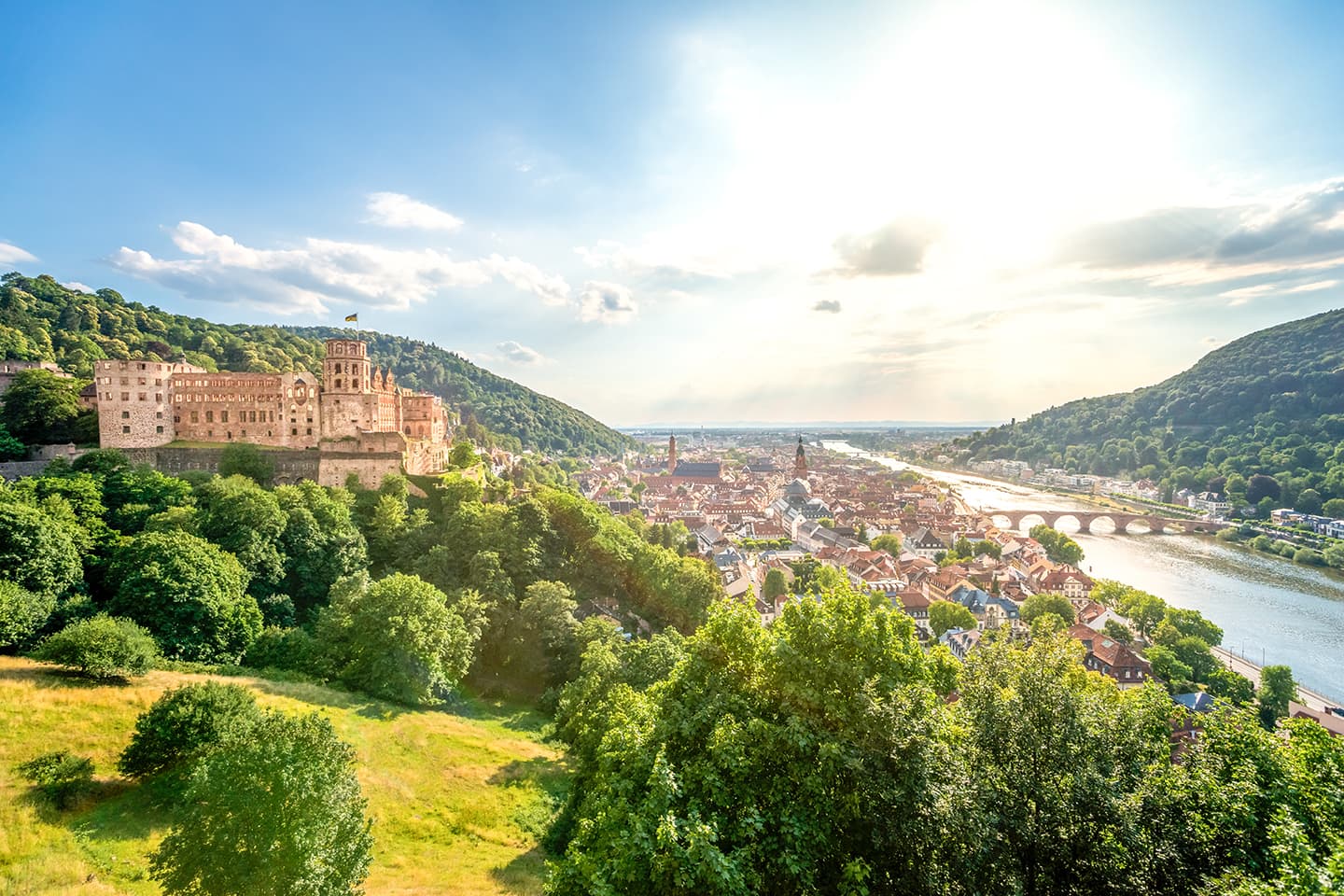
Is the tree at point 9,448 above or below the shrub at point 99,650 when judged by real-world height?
above

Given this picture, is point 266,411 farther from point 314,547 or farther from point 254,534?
point 254,534

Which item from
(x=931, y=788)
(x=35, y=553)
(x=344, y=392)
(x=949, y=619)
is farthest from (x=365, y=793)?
(x=949, y=619)

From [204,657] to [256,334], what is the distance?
301 ft

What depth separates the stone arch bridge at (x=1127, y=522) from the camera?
324 ft

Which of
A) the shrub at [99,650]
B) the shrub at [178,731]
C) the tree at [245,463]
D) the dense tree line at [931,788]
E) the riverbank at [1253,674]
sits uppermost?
the tree at [245,463]

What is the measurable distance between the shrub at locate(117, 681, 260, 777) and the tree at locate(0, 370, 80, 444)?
36059mm

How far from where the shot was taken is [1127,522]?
102688mm

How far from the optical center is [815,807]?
9.66m

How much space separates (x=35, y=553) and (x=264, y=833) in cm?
2207

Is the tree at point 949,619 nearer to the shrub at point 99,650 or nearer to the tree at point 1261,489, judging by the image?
the shrub at point 99,650

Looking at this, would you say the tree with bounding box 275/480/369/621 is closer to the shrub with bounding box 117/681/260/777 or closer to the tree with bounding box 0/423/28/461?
the shrub with bounding box 117/681/260/777

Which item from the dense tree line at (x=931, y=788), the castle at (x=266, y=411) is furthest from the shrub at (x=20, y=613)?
the dense tree line at (x=931, y=788)

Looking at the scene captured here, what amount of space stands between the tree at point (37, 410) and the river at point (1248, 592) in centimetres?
8891

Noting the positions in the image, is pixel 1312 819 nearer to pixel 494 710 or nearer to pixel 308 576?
pixel 494 710
